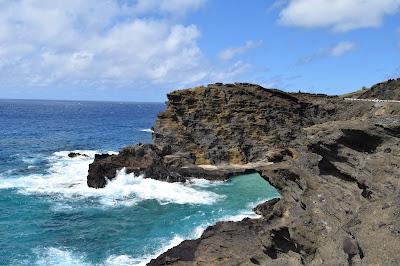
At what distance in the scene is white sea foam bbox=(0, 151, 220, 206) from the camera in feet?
164

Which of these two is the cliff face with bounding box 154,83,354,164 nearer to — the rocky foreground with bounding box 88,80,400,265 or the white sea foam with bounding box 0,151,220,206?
the rocky foreground with bounding box 88,80,400,265

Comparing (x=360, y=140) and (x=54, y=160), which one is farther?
(x=54, y=160)

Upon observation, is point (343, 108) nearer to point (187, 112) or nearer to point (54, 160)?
point (187, 112)

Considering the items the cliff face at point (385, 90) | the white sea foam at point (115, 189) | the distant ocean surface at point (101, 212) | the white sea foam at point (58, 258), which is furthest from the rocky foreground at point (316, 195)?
the white sea foam at point (58, 258)

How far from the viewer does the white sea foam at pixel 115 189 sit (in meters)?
50.1

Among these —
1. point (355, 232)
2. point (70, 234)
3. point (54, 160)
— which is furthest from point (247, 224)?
point (54, 160)

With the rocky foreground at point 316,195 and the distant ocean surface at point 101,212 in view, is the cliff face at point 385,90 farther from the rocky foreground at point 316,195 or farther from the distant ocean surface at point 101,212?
the distant ocean surface at point 101,212

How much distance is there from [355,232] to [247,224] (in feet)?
62.6

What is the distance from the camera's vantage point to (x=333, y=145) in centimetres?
2178

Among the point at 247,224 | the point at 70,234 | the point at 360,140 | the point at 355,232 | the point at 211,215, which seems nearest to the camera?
the point at 355,232

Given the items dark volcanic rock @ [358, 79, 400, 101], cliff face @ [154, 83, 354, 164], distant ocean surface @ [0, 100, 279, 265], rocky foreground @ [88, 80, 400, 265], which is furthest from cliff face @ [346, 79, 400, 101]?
distant ocean surface @ [0, 100, 279, 265]

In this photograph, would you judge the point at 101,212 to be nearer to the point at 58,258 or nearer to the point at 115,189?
the point at 115,189

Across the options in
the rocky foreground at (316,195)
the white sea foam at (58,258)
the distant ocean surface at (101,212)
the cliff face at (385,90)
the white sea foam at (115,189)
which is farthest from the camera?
the cliff face at (385,90)

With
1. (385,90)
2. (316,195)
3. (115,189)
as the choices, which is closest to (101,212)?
(115,189)
